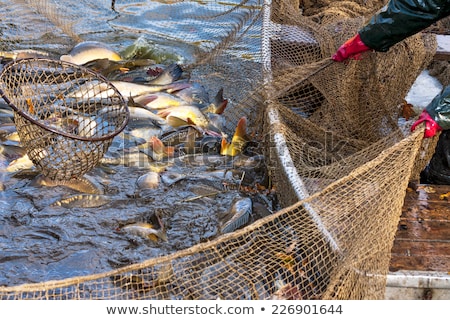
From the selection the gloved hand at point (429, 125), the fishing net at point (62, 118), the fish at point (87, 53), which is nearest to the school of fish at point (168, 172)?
the fishing net at point (62, 118)

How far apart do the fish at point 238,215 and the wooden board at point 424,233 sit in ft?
3.89

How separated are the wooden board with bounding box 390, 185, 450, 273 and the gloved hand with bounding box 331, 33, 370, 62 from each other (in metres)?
1.31

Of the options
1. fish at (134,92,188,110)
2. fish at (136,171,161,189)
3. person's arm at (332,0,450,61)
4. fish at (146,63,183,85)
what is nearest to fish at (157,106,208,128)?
fish at (134,92,188,110)

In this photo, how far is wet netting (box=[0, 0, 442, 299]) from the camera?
10.6ft

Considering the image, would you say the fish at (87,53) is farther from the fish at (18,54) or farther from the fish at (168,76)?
the fish at (168,76)

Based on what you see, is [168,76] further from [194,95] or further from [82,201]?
[82,201]

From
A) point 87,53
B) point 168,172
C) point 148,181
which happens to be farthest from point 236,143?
point 87,53

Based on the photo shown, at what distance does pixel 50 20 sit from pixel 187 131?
160 inches

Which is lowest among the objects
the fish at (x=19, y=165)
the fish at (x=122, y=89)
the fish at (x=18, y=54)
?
the fish at (x=18, y=54)

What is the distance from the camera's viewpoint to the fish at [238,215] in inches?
176

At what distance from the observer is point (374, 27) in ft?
15.1
